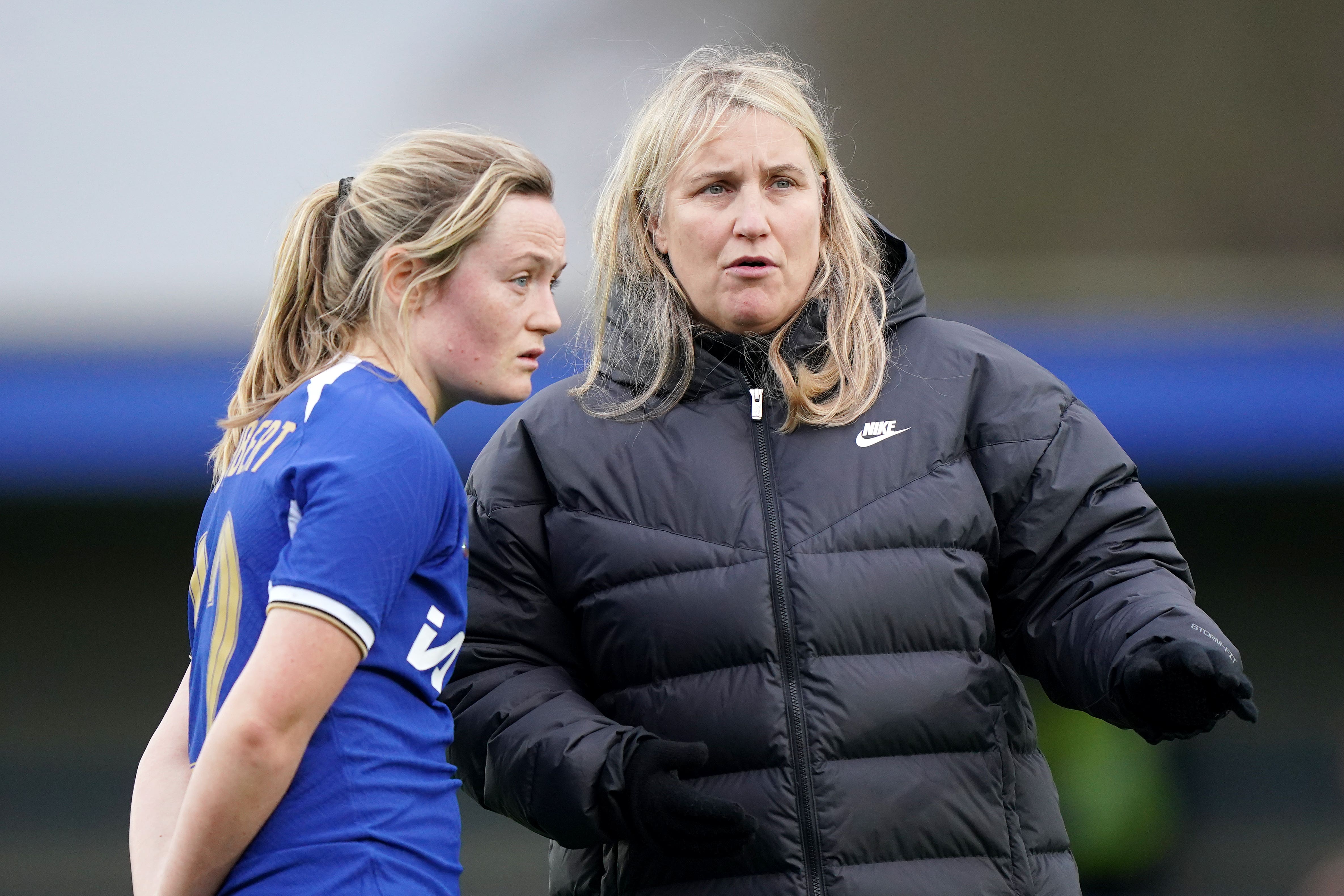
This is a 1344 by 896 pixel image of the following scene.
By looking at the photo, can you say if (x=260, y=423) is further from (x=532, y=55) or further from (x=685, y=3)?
(x=685, y=3)

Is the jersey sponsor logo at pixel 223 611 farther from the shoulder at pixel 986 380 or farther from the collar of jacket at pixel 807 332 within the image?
the shoulder at pixel 986 380

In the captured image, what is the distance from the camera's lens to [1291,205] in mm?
5625

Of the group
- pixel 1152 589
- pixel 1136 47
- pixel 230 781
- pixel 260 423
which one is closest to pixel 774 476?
pixel 1152 589

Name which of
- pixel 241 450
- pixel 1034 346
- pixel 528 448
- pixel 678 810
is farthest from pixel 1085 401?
pixel 241 450

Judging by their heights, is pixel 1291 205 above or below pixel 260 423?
below

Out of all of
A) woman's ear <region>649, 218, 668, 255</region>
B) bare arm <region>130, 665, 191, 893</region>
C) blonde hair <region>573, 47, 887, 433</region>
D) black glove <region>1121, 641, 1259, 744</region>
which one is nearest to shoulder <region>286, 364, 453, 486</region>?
bare arm <region>130, 665, 191, 893</region>

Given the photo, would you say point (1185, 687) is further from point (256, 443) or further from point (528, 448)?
point (256, 443)

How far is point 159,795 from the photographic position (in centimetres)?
136

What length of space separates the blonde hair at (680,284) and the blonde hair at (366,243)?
0.46 metres

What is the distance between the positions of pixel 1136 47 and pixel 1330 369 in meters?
1.74

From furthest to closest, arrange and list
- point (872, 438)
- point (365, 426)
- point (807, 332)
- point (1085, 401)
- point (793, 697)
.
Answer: point (1085, 401) → point (807, 332) → point (872, 438) → point (793, 697) → point (365, 426)

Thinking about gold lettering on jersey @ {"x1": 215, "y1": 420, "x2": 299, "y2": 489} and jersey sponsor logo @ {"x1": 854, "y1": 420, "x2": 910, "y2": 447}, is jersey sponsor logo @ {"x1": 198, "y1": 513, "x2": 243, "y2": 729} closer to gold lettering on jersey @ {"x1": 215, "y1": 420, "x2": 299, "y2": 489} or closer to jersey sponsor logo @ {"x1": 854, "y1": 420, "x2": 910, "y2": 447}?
gold lettering on jersey @ {"x1": 215, "y1": 420, "x2": 299, "y2": 489}

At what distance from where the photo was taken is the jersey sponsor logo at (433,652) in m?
1.28

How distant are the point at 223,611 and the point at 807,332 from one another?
958 millimetres
